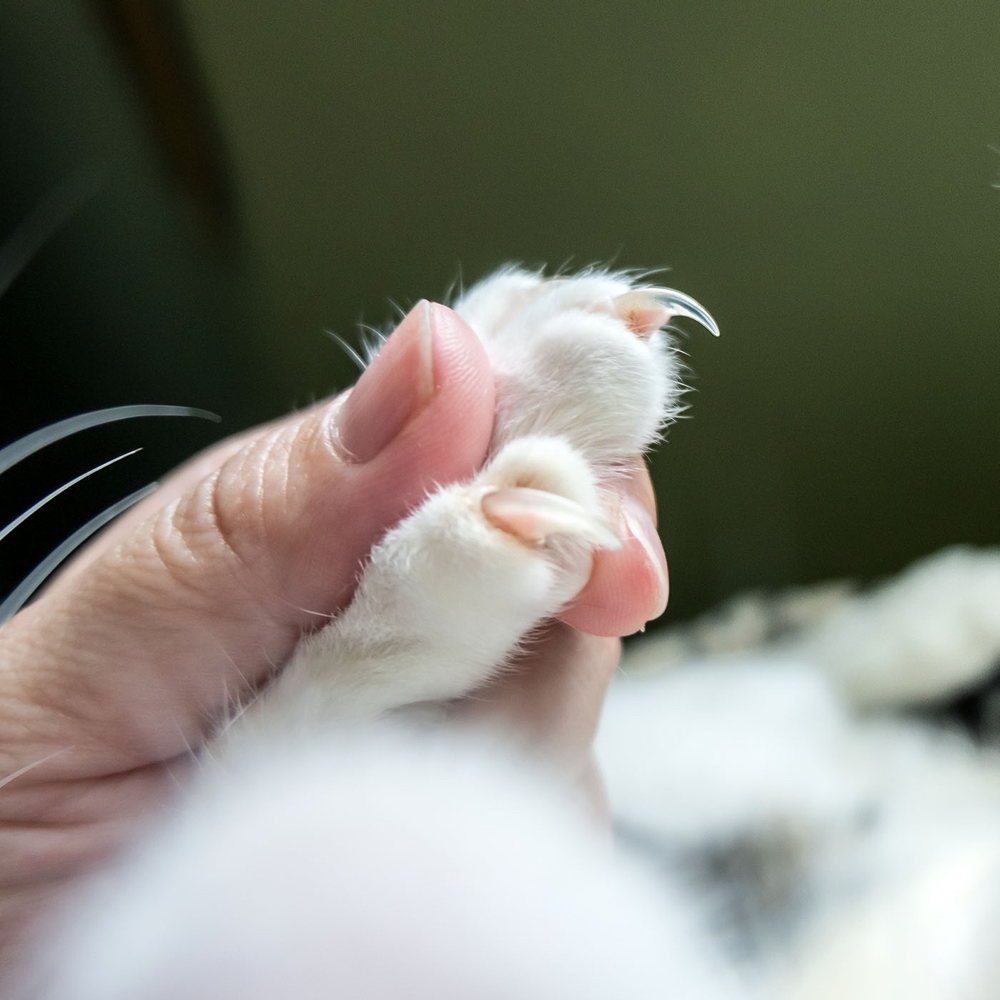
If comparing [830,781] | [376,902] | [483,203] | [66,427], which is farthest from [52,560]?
[830,781]

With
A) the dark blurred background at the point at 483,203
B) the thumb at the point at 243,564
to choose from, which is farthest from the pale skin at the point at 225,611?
the dark blurred background at the point at 483,203

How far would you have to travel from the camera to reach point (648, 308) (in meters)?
0.32

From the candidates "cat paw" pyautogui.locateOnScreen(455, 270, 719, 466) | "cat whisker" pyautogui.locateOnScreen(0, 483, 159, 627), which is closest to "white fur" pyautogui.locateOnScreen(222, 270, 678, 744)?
"cat paw" pyautogui.locateOnScreen(455, 270, 719, 466)

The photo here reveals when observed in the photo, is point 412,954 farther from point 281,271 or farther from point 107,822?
point 281,271

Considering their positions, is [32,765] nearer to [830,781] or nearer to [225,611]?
[225,611]

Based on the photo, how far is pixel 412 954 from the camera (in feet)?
0.80

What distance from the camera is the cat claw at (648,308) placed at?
1.04 feet

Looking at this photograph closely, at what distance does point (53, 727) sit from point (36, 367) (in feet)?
1.14

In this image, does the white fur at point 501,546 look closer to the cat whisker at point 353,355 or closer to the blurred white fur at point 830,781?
the cat whisker at point 353,355

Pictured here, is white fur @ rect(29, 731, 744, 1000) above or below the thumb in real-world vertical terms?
below

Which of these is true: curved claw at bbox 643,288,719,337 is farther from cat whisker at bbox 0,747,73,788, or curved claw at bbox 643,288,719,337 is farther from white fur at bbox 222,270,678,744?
cat whisker at bbox 0,747,73,788

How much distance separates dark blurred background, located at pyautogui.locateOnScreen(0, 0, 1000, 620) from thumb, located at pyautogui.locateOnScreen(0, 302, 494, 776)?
0.21 metres

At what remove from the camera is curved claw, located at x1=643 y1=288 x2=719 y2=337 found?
31 centimetres

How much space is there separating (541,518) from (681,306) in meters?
0.10
